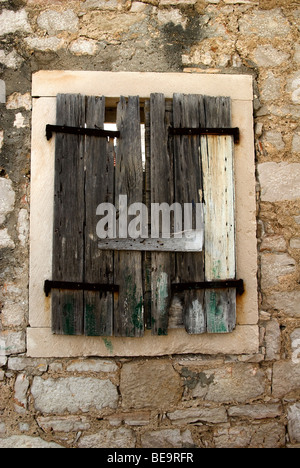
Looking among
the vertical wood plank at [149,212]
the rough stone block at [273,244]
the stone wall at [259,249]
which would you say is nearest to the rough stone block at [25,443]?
the stone wall at [259,249]

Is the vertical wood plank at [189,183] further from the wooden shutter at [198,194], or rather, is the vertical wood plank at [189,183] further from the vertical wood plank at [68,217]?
the vertical wood plank at [68,217]

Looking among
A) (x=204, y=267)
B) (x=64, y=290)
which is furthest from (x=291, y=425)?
(x=64, y=290)

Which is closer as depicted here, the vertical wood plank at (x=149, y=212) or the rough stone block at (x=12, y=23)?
the vertical wood plank at (x=149, y=212)

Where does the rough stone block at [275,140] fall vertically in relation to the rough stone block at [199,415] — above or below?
above

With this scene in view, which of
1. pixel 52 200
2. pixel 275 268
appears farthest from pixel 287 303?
pixel 52 200

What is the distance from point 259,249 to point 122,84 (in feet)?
4.59

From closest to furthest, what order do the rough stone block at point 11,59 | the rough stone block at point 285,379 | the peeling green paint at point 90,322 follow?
the peeling green paint at point 90,322
the rough stone block at point 285,379
the rough stone block at point 11,59

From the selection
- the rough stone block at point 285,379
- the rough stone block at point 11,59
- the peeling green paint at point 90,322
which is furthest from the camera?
the rough stone block at point 11,59

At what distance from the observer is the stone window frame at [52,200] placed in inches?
102

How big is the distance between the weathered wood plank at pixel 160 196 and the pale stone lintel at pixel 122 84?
123mm

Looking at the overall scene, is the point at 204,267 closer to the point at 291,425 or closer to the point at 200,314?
the point at 200,314

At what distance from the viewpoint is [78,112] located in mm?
2668

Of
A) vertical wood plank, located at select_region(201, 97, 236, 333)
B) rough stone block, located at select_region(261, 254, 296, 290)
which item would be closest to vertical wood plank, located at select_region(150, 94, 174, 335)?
vertical wood plank, located at select_region(201, 97, 236, 333)

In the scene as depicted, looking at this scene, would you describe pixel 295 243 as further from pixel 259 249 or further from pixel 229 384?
pixel 229 384
